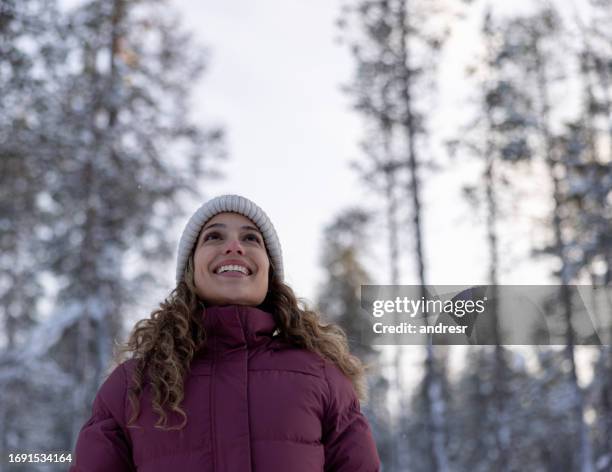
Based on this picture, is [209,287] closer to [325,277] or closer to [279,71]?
[279,71]

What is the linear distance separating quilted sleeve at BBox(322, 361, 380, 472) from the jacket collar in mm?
311

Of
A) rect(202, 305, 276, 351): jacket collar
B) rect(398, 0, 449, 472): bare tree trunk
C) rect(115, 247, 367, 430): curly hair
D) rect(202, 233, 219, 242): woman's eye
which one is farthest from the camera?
rect(398, 0, 449, 472): bare tree trunk

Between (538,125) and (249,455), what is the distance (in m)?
14.4

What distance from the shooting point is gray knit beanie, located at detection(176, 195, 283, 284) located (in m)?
3.05

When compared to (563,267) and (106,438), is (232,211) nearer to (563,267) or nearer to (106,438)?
(106,438)

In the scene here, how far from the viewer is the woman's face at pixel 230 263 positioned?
111 inches

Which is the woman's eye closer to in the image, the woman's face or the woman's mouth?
the woman's face

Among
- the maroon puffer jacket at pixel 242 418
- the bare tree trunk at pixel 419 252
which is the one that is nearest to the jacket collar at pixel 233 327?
the maroon puffer jacket at pixel 242 418

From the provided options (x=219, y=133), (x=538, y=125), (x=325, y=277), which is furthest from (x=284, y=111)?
(x=325, y=277)

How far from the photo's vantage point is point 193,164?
14719 millimetres

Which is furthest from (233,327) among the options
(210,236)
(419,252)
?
(419,252)

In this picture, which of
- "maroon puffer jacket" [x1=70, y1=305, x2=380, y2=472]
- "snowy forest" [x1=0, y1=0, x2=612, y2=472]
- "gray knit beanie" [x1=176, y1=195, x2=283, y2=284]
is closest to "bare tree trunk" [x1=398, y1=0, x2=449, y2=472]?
"snowy forest" [x1=0, y1=0, x2=612, y2=472]

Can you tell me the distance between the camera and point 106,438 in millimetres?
2508

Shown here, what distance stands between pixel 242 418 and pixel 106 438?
51cm
